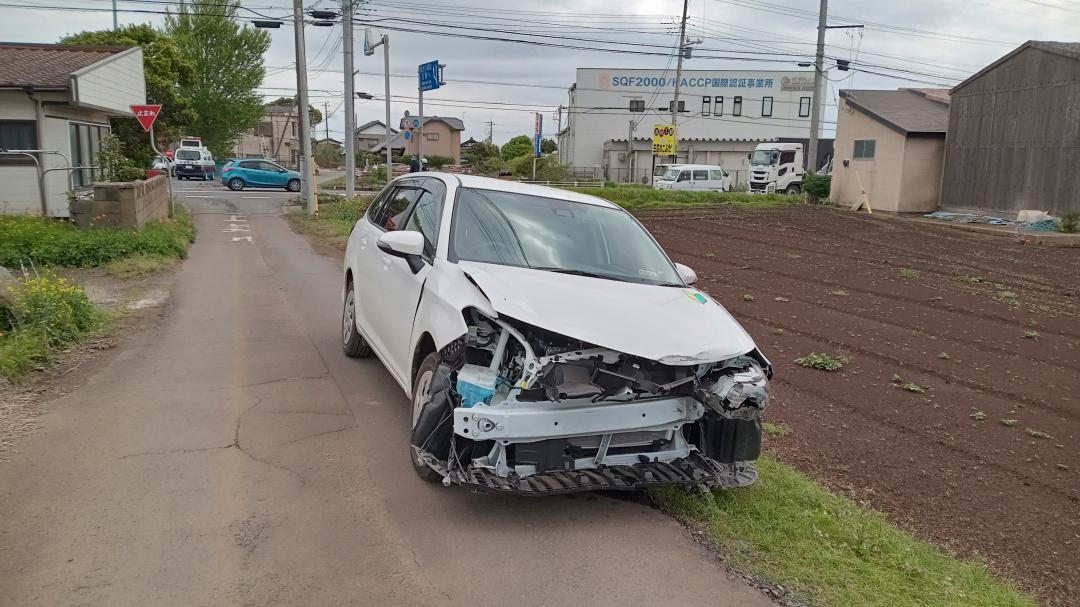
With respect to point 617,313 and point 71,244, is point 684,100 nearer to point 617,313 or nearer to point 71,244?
point 71,244

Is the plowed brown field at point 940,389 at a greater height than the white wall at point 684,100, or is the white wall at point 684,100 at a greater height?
the white wall at point 684,100

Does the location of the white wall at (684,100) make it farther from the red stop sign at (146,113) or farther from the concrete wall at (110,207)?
the concrete wall at (110,207)

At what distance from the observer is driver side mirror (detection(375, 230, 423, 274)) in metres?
5.16

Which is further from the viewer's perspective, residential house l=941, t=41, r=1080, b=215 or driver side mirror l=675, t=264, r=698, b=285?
residential house l=941, t=41, r=1080, b=215

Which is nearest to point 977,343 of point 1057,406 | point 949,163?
point 1057,406

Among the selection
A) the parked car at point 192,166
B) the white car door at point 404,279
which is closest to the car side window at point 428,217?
the white car door at point 404,279

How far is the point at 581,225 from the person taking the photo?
580 cm

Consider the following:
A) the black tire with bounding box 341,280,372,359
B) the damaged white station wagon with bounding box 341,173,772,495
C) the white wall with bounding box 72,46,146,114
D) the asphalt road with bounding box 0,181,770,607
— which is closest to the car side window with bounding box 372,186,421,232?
the black tire with bounding box 341,280,372,359

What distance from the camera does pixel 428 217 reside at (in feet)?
19.2

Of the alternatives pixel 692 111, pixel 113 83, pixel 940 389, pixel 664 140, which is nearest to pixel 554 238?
pixel 940 389

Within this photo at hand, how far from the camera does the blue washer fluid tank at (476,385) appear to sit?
4.22 meters

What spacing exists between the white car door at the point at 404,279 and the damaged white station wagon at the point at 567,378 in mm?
88

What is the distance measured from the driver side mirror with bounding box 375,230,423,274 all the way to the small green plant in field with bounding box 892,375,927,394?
187 inches

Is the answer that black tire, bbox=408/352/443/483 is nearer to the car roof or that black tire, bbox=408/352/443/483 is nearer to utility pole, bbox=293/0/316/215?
the car roof
